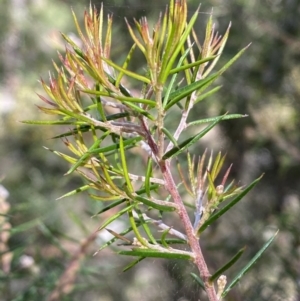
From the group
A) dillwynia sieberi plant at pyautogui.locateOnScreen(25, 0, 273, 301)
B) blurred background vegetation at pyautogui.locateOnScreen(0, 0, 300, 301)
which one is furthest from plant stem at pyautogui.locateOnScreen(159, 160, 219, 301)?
blurred background vegetation at pyautogui.locateOnScreen(0, 0, 300, 301)

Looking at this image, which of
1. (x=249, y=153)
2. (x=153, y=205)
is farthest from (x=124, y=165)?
(x=249, y=153)

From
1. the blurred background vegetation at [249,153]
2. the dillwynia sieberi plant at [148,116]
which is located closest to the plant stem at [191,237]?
the dillwynia sieberi plant at [148,116]

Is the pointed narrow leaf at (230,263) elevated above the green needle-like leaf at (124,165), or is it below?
below

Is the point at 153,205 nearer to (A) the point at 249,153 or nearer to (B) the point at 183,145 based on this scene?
(B) the point at 183,145

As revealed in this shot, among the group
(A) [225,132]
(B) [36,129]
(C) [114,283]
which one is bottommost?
(C) [114,283]

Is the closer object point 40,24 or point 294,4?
point 294,4

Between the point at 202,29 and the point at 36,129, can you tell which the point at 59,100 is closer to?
the point at 202,29

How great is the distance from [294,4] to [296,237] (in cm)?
46

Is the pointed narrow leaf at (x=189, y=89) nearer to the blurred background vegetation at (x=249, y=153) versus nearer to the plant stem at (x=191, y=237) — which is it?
the plant stem at (x=191, y=237)

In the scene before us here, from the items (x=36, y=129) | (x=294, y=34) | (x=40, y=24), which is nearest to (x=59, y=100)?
(x=294, y=34)

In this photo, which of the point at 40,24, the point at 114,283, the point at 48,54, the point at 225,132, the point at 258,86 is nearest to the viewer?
the point at 225,132

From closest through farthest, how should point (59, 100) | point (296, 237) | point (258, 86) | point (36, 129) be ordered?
point (59, 100) → point (296, 237) → point (258, 86) → point (36, 129)

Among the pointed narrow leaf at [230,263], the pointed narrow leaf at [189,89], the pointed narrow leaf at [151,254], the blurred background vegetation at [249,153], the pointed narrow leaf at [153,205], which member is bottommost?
the blurred background vegetation at [249,153]

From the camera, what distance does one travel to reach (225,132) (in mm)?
918
